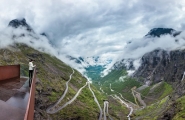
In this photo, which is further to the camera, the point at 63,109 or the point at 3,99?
the point at 63,109

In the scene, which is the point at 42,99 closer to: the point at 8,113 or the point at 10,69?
the point at 10,69

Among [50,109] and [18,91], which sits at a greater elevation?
[50,109]

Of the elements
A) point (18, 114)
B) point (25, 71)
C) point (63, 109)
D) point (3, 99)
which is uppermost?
point (63, 109)

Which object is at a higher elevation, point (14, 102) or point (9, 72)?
point (9, 72)

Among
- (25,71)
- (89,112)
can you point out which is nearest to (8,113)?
(25,71)

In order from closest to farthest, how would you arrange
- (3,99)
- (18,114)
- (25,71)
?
A: (18,114) < (3,99) < (25,71)

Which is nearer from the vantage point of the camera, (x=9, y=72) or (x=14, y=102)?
(x=14, y=102)

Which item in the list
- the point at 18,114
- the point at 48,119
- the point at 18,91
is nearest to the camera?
the point at 18,114

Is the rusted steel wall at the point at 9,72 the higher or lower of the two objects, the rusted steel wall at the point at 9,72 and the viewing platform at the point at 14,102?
the higher
